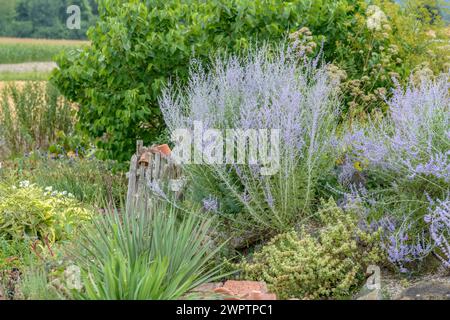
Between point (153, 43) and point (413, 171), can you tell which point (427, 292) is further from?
point (153, 43)

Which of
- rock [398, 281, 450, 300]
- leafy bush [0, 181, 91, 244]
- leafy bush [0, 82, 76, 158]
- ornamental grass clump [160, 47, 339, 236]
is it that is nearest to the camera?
rock [398, 281, 450, 300]

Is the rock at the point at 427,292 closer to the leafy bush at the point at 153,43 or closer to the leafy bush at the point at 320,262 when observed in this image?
the leafy bush at the point at 320,262

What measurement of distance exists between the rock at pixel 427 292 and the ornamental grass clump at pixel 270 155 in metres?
1.07

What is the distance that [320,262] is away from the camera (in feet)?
14.8

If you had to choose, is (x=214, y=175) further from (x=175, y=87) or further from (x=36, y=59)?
(x=36, y=59)

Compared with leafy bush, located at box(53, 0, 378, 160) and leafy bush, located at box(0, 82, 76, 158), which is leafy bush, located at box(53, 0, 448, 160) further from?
leafy bush, located at box(0, 82, 76, 158)

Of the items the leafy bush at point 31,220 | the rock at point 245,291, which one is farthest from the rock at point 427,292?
the leafy bush at point 31,220

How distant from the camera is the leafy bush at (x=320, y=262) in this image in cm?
456

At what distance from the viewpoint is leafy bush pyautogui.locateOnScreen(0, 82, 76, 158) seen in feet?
34.3

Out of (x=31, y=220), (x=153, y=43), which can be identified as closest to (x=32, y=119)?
(x=153, y=43)

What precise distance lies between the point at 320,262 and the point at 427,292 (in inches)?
26.7

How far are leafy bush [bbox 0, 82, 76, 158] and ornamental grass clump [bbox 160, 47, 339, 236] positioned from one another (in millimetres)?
5239

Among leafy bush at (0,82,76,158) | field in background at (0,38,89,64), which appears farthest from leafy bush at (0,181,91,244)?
field in background at (0,38,89,64)

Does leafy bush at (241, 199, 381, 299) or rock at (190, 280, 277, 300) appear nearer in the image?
rock at (190, 280, 277, 300)
